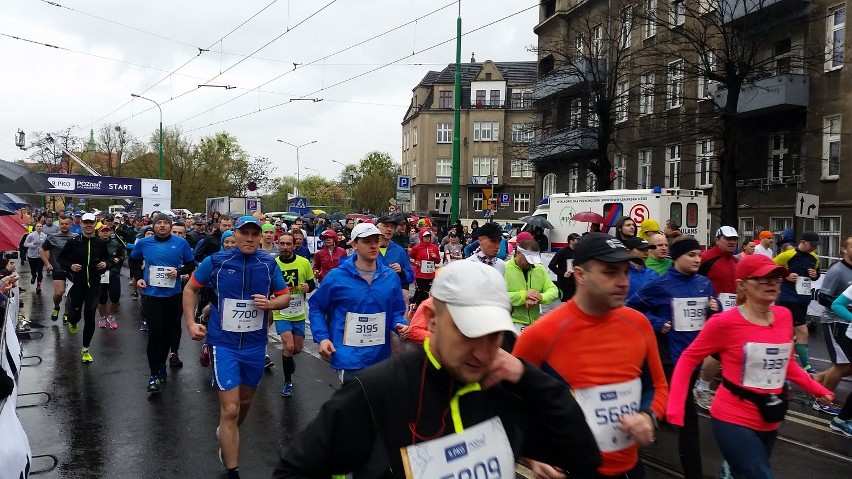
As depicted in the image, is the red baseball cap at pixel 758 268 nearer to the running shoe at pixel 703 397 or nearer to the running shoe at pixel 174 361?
the running shoe at pixel 703 397

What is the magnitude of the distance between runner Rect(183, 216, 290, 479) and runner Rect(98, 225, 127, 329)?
572 cm

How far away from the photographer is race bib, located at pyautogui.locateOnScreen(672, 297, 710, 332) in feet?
Result: 18.4

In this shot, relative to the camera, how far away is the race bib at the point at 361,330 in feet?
17.5

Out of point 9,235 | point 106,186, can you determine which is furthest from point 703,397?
point 106,186

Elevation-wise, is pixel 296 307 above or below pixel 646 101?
below

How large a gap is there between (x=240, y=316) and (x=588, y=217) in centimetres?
1564

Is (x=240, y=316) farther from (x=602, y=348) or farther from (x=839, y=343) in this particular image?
(x=839, y=343)

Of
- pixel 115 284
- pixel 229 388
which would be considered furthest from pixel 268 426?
pixel 115 284

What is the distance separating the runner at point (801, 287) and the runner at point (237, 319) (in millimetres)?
6001

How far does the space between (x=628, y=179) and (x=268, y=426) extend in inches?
1158

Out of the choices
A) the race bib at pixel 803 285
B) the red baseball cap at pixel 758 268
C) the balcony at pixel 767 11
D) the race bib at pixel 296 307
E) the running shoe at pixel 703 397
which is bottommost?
the running shoe at pixel 703 397

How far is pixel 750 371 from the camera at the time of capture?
160 inches

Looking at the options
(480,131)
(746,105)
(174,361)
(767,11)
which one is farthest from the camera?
(480,131)

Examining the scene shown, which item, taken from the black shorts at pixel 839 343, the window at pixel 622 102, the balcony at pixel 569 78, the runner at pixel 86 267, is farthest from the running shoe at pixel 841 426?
the balcony at pixel 569 78
